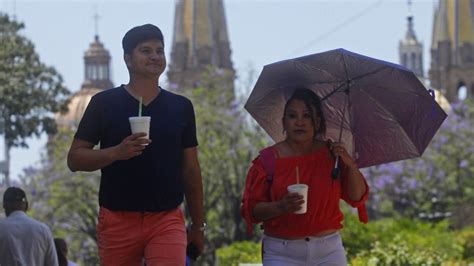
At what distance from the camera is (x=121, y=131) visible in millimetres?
9094

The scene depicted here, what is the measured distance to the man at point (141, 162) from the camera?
29.6ft

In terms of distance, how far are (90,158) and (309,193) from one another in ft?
4.41

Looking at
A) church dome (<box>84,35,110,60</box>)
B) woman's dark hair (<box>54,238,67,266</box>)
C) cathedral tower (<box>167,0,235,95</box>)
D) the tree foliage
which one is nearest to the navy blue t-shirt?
woman's dark hair (<box>54,238,67,266</box>)

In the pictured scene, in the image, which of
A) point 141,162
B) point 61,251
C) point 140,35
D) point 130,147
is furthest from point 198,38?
point 130,147

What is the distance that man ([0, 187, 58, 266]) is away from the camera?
40.4 ft

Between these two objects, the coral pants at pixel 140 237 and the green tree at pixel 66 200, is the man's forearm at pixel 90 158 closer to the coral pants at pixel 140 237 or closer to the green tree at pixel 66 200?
the coral pants at pixel 140 237

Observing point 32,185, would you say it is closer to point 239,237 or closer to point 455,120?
point 239,237

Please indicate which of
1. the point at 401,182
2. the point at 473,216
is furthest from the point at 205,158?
the point at 401,182

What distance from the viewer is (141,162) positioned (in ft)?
29.7

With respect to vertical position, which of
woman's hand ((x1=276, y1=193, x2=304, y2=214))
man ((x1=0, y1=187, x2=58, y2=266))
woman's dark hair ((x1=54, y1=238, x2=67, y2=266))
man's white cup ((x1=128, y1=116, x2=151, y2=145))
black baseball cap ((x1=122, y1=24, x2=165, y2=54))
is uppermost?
black baseball cap ((x1=122, y1=24, x2=165, y2=54))

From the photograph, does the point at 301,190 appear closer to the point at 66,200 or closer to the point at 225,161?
the point at 225,161

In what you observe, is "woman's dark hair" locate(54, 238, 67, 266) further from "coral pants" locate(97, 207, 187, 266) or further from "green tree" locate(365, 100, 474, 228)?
"green tree" locate(365, 100, 474, 228)

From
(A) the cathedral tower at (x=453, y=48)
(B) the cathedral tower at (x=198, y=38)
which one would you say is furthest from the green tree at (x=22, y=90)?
(A) the cathedral tower at (x=453, y=48)

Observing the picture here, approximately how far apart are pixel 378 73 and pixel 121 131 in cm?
211
